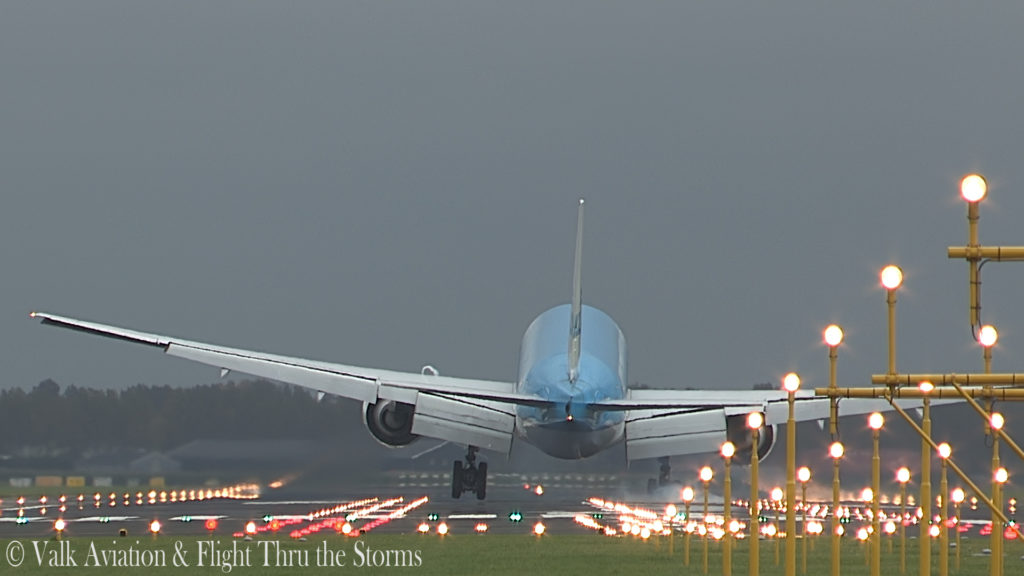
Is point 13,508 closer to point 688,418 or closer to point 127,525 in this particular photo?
point 127,525

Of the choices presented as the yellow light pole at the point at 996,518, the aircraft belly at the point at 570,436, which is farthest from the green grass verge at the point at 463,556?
the aircraft belly at the point at 570,436

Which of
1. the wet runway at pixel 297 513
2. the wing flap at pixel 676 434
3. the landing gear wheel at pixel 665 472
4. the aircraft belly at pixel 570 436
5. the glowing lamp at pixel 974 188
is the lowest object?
the glowing lamp at pixel 974 188

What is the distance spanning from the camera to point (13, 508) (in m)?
58.4

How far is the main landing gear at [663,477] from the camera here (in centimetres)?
6431

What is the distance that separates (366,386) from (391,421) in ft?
7.73

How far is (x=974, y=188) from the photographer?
58.0ft

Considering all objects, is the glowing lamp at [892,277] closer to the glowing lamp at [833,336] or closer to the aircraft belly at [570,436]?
the glowing lamp at [833,336]

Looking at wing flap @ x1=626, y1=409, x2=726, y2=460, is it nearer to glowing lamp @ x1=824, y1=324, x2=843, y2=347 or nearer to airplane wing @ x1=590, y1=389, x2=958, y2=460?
airplane wing @ x1=590, y1=389, x2=958, y2=460

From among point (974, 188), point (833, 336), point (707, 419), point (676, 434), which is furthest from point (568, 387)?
point (974, 188)

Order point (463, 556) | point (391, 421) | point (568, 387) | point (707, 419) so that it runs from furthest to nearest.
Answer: point (391, 421)
point (707, 419)
point (568, 387)
point (463, 556)

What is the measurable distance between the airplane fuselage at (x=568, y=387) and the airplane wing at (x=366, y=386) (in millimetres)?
1056

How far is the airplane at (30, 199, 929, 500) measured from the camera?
52.7 meters

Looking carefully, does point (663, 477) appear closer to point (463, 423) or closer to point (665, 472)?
point (665, 472)

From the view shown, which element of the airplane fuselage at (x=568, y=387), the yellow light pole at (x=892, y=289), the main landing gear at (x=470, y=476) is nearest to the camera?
the yellow light pole at (x=892, y=289)
